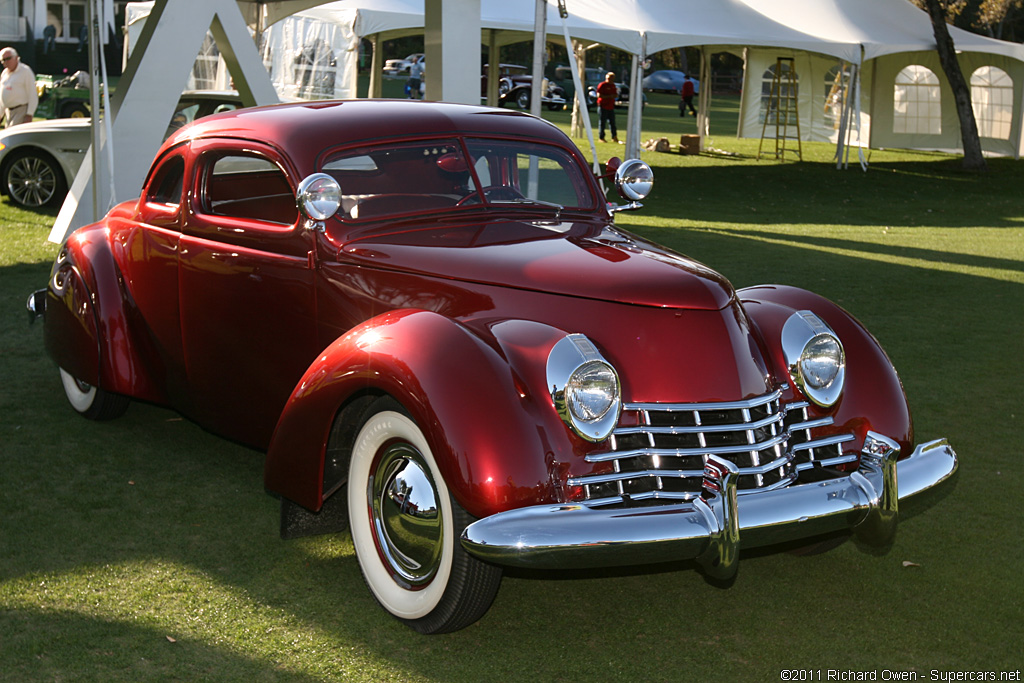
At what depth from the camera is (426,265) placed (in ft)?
12.5

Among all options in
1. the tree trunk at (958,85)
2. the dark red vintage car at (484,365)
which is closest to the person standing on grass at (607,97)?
the tree trunk at (958,85)

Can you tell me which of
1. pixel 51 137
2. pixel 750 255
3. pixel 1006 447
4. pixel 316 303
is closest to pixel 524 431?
pixel 316 303

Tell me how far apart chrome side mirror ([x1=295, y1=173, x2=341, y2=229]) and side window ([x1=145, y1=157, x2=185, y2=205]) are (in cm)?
142

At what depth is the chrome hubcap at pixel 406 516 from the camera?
3355mm

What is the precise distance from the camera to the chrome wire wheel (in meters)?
12.8

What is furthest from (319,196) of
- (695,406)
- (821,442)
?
(821,442)

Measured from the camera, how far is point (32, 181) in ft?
42.3

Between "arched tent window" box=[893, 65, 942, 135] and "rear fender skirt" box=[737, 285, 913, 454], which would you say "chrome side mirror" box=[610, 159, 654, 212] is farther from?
"arched tent window" box=[893, 65, 942, 135]

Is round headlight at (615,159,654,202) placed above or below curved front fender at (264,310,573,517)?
above

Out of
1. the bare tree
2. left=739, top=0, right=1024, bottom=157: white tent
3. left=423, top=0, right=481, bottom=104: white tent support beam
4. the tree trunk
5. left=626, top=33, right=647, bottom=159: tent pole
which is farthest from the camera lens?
the bare tree

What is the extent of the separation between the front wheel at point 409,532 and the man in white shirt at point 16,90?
1313cm

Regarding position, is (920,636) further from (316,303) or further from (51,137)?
(51,137)

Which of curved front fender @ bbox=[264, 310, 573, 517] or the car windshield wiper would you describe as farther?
the car windshield wiper

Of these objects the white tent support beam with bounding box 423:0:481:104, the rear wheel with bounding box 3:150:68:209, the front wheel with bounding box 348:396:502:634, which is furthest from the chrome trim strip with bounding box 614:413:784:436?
the rear wheel with bounding box 3:150:68:209
